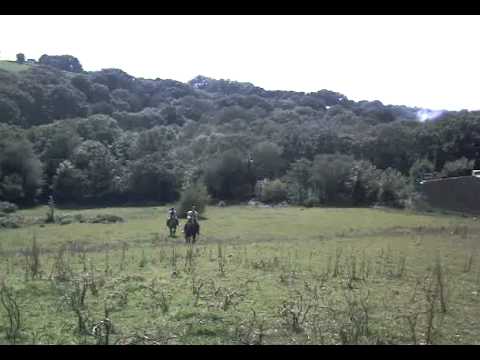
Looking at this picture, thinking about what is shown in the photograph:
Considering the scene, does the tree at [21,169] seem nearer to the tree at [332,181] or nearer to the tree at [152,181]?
the tree at [152,181]

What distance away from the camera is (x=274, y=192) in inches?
2350

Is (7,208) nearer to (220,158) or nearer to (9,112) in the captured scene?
(220,158)

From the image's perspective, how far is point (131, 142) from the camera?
7069 cm

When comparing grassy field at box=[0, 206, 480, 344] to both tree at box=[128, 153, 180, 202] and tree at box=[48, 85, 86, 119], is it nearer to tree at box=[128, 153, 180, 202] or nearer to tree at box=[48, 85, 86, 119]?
tree at box=[128, 153, 180, 202]

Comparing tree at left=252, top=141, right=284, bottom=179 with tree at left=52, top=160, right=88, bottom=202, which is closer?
tree at left=52, top=160, right=88, bottom=202

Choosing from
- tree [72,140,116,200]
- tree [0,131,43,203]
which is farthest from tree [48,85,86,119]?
tree [0,131,43,203]

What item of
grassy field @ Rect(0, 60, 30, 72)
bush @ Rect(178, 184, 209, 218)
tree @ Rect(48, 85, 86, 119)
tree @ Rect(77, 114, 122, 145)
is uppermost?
grassy field @ Rect(0, 60, 30, 72)

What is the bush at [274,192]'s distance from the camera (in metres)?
59.7

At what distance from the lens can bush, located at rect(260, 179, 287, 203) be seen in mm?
59656

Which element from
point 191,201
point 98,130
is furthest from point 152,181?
point 191,201

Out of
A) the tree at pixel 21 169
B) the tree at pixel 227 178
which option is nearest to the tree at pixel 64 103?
the tree at pixel 21 169

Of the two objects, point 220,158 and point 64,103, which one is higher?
point 64,103
